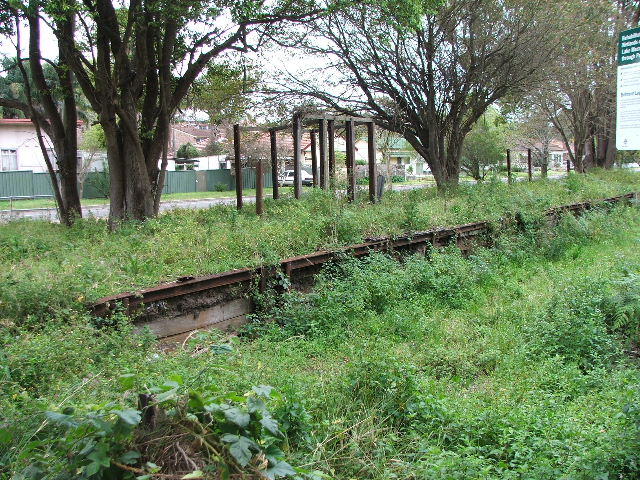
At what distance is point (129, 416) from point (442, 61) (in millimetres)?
18397

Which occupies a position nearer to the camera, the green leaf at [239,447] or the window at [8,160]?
the green leaf at [239,447]

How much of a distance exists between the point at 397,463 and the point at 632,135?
324 cm

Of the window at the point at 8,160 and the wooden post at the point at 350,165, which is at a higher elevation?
the window at the point at 8,160

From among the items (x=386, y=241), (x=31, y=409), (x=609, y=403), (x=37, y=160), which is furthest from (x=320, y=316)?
(x=37, y=160)

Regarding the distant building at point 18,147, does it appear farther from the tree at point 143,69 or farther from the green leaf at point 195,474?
the green leaf at point 195,474

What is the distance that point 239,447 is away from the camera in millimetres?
2881

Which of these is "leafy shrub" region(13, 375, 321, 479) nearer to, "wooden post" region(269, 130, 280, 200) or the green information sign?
the green information sign

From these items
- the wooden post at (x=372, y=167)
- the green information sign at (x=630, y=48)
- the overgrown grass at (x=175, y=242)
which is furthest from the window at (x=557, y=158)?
the green information sign at (x=630, y=48)

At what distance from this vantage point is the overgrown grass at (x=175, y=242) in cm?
Answer: 703

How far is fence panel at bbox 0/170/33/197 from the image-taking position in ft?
120

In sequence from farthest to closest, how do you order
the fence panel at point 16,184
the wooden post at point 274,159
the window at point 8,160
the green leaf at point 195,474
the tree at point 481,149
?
the window at point 8,160
the tree at point 481,149
the fence panel at point 16,184
the wooden post at point 274,159
the green leaf at point 195,474

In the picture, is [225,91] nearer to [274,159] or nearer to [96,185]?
[274,159]

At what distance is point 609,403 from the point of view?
17.2 feet

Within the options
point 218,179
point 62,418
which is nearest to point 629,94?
point 62,418
